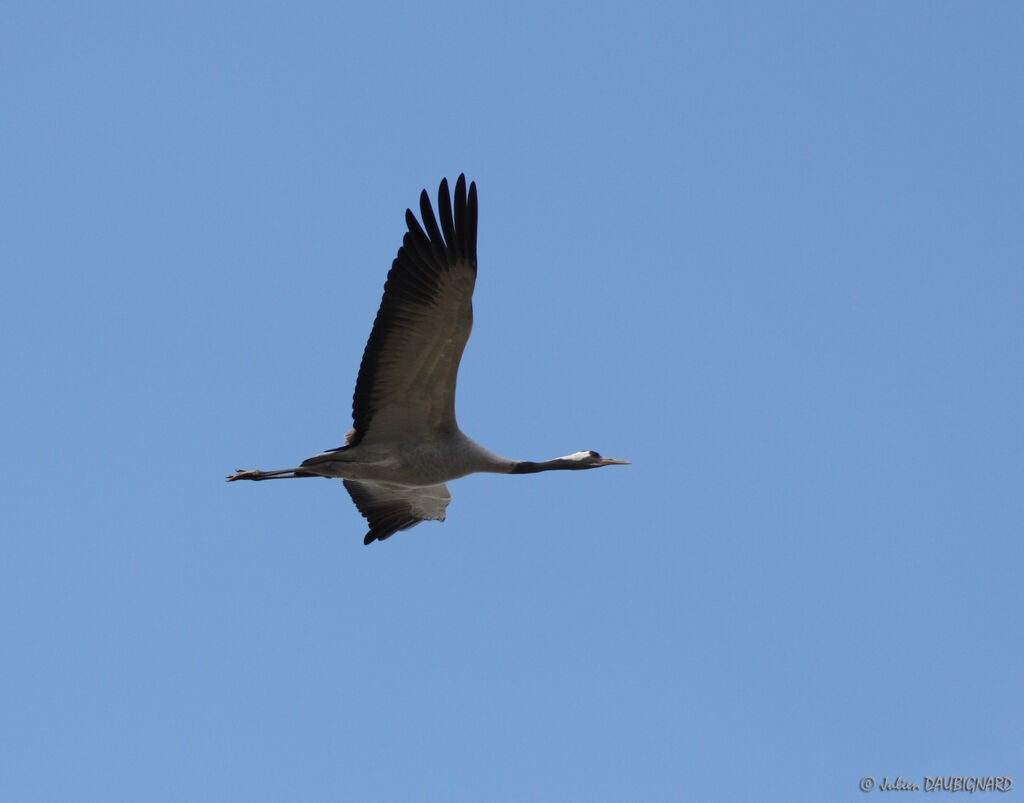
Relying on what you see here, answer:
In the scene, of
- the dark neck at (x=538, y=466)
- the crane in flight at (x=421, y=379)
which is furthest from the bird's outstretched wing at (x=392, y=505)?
the dark neck at (x=538, y=466)

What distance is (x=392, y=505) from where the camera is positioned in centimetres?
1723

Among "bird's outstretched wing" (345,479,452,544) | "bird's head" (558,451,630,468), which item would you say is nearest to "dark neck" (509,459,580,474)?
"bird's head" (558,451,630,468)

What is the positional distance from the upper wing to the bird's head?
1.44 meters

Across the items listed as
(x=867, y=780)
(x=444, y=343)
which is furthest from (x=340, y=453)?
(x=867, y=780)

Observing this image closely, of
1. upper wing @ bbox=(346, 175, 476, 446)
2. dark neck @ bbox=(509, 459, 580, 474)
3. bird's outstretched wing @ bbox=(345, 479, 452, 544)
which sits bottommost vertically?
bird's outstretched wing @ bbox=(345, 479, 452, 544)

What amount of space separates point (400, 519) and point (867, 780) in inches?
260

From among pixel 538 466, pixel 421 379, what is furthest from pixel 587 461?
pixel 421 379

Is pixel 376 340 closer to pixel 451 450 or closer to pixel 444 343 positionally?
pixel 444 343

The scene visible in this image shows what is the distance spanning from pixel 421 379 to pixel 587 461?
2.28 m

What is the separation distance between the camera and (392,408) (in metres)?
15.0

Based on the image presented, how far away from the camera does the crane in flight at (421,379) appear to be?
45.1 ft

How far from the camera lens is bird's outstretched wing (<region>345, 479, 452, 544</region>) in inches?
674

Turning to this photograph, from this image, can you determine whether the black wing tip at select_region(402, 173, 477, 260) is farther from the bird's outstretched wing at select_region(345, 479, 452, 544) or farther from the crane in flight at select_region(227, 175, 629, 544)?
the bird's outstretched wing at select_region(345, 479, 452, 544)

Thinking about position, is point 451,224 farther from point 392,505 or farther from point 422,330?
point 392,505
